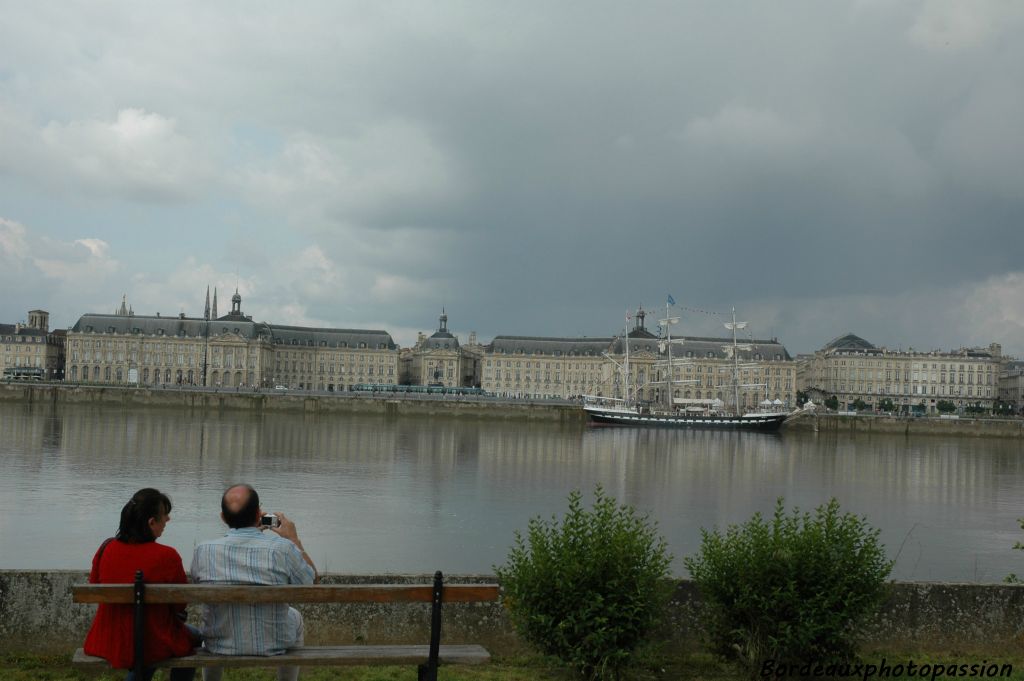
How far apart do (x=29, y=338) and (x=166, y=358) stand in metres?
20.9

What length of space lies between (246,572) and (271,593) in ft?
0.72

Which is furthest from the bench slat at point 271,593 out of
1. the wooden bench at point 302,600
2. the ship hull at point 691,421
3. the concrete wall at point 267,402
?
the ship hull at point 691,421

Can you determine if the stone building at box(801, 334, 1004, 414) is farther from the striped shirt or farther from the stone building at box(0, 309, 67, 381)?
the striped shirt

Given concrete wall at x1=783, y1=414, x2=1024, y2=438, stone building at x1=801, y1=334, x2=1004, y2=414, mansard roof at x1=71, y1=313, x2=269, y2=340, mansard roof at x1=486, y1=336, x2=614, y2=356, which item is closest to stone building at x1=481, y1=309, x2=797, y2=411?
mansard roof at x1=486, y1=336, x2=614, y2=356

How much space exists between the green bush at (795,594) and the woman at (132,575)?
165 inches

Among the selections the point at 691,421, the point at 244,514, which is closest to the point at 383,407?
the point at 691,421

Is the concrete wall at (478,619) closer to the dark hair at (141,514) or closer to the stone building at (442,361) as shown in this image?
the dark hair at (141,514)

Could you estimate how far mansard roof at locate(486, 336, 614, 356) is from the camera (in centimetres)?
14388

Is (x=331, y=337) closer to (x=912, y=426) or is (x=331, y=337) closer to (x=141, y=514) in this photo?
(x=912, y=426)

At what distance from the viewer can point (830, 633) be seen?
7.00 metres

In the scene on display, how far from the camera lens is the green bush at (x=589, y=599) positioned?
6633 millimetres

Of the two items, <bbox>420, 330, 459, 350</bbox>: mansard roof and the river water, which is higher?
<bbox>420, 330, 459, 350</bbox>: mansard roof

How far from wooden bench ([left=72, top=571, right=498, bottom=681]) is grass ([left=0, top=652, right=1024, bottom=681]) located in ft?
4.48

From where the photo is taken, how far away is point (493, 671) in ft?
24.3
